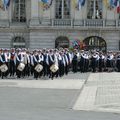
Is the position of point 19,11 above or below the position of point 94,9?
below

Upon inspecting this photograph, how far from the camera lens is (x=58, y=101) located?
21578 millimetres

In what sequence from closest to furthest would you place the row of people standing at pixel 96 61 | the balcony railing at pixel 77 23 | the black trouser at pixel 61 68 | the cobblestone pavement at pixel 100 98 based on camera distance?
the cobblestone pavement at pixel 100 98, the black trouser at pixel 61 68, the row of people standing at pixel 96 61, the balcony railing at pixel 77 23

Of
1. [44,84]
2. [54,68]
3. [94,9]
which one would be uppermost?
[94,9]

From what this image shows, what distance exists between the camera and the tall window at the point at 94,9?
187ft

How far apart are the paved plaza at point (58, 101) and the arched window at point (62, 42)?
26.5 m

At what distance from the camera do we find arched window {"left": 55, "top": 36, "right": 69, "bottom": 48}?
56803mm

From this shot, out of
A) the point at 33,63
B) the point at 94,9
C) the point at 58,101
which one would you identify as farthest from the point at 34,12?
the point at 58,101

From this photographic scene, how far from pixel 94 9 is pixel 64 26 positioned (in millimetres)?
3550

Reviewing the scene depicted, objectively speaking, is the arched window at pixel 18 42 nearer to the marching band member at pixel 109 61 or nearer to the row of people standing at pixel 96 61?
the row of people standing at pixel 96 61

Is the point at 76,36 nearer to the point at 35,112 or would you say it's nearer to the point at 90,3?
the point at 90,3

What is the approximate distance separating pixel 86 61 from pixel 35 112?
85.5 feet

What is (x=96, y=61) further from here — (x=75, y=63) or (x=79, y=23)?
(x=79, y=23)

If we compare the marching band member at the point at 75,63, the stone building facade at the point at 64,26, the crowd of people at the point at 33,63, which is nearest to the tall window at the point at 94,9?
the stone building facade at the point at 64,26

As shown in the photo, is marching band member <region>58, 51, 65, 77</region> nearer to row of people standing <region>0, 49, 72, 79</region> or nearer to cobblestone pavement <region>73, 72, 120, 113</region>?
row of people standing <region>0, 49, 72, 79</region>
